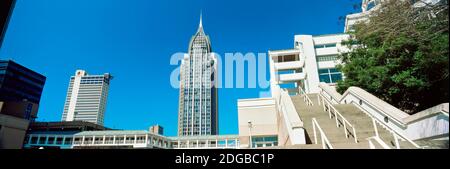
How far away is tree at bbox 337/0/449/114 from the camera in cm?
404

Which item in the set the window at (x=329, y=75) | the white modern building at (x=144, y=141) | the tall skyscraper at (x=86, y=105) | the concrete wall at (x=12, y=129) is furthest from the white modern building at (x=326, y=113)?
the tall skyscraper at (x=86, y=105)

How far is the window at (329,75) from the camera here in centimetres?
1876

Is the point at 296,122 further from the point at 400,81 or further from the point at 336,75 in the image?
the point at 336,75

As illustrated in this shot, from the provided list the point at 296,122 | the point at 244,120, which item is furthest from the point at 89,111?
the point at 296,122

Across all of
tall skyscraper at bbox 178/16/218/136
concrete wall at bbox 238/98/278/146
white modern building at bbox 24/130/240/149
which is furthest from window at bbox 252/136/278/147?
tall skyscraper at bbox 178/16/218/136

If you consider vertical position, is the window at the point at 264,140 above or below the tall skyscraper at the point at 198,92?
below

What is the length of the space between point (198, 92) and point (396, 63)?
100 m

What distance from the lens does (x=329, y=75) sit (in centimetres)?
1905

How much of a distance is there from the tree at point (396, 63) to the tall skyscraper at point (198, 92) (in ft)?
256

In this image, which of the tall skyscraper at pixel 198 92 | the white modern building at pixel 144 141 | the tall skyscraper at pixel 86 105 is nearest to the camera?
the white modern building at pixel 144 141

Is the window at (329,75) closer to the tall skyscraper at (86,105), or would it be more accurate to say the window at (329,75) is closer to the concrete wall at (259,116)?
the concrete wall at (259,116)

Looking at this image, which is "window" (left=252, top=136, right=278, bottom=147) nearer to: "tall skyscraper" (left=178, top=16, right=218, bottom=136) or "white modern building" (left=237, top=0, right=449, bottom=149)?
"white modern building" (left=237, top=0, right=449, bottom=149)
